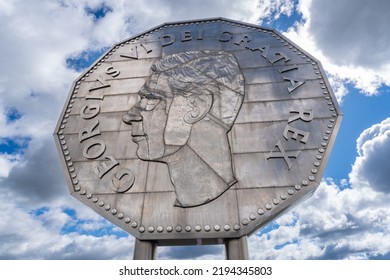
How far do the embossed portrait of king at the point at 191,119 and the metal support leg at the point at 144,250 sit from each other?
1001 millimetres

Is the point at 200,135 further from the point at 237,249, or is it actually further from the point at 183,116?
the point at 237,249

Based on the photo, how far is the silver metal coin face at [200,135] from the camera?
19.7 feet

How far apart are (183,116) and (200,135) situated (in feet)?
2.55

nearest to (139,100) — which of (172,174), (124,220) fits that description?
(172,174)

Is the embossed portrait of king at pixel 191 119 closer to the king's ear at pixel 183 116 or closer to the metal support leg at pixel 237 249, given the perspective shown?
the king's ear at pixel 183 116

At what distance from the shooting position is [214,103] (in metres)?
7.61

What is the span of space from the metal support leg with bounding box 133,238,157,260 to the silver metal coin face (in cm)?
17

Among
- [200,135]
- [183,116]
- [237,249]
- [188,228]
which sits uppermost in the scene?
[183,116]

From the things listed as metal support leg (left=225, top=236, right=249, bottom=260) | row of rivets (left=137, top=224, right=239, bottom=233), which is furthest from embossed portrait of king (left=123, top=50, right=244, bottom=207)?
metal support leg (left=225, top=236, right=249, bottom=260)

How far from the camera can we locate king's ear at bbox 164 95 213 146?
23.1ft

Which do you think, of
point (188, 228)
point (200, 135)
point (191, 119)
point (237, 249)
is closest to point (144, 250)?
point (188, 228)

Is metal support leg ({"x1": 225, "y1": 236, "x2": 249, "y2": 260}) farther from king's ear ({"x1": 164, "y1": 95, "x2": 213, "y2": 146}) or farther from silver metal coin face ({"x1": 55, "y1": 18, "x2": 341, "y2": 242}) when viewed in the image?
king's ear ({"x1": 164, "y1": 95, "x2": 213, "y2": 146})

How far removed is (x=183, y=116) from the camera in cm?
741

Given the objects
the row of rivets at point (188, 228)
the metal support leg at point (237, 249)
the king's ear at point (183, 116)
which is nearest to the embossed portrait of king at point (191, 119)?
the king's ear at point (183, 116)
